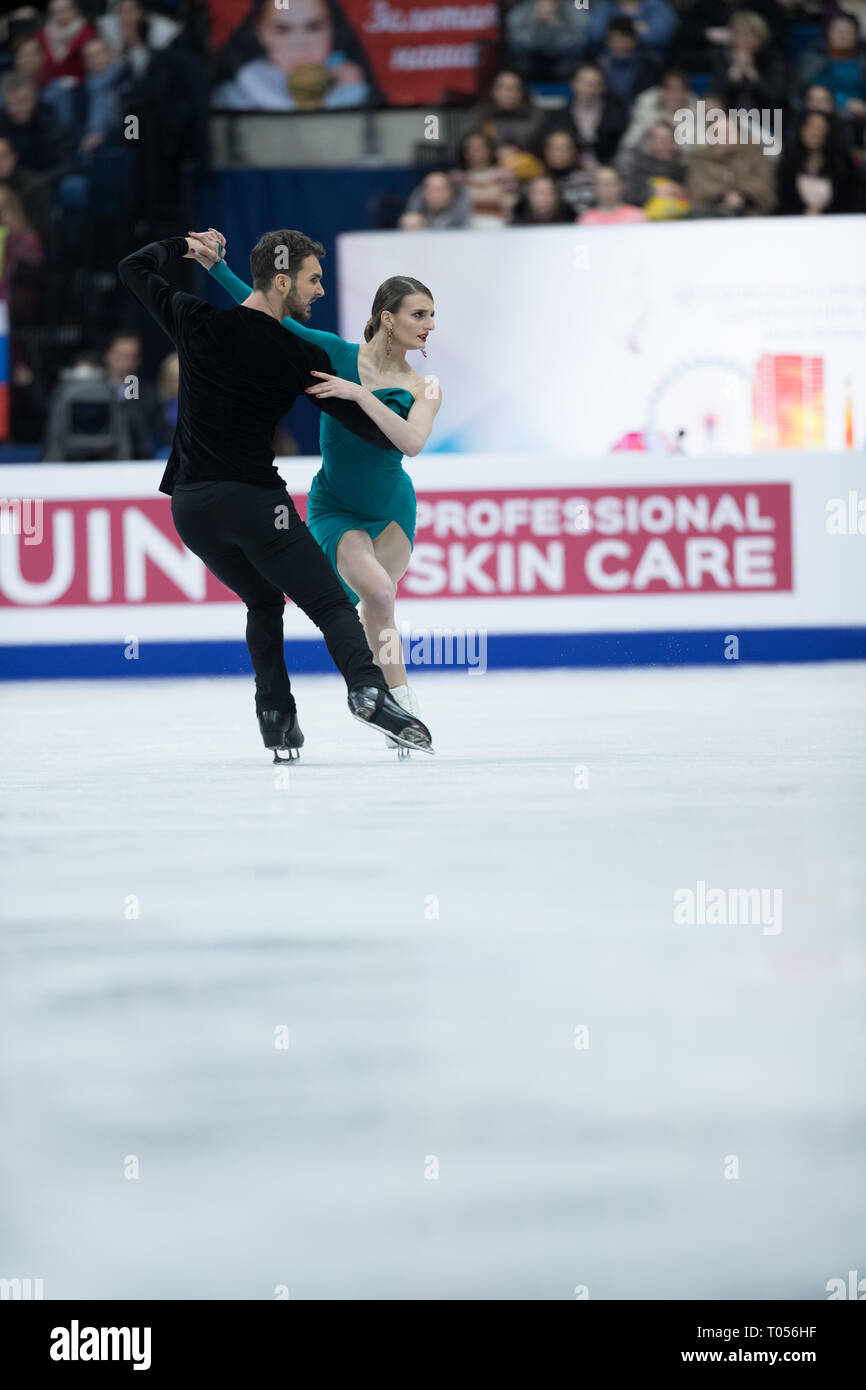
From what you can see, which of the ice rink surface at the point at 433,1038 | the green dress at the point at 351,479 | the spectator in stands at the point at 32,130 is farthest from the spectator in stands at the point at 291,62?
the ice rink surface at the point at 433,1038

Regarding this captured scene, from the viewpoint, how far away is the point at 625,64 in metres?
10.1

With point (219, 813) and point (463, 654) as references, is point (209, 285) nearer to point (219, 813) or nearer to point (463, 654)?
point (463, 654)

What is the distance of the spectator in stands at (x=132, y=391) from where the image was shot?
895 cm

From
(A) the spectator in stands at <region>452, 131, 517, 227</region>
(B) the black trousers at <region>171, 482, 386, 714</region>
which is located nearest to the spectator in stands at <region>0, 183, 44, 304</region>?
(A) the spectator in stands at <region>452, 131, 517, 227</region>

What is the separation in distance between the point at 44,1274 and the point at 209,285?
357 inches

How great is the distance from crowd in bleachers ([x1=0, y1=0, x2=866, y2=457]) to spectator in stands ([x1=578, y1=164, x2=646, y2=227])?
0.01m

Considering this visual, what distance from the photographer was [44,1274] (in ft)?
5.53

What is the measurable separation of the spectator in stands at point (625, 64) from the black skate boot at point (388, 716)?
6.04 meters

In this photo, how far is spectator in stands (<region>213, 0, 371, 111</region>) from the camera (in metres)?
10.4

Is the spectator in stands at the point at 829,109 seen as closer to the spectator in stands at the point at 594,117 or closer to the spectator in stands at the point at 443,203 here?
the spectator in stands at the point at 594,117

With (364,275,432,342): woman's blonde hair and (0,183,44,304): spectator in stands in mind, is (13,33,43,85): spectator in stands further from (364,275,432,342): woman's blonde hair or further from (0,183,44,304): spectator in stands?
(364,275,432,342): woman's blonde hair

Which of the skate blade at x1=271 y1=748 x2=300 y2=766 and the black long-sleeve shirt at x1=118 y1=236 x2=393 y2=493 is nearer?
the black long-sleeve shirt at x1=118 y1=236 x2=393 y2=493

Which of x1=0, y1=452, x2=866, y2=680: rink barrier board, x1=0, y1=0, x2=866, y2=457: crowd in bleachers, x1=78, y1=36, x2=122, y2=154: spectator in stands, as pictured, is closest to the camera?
x1=0, y1=452, x2=866, y2=680: rink barrier board
